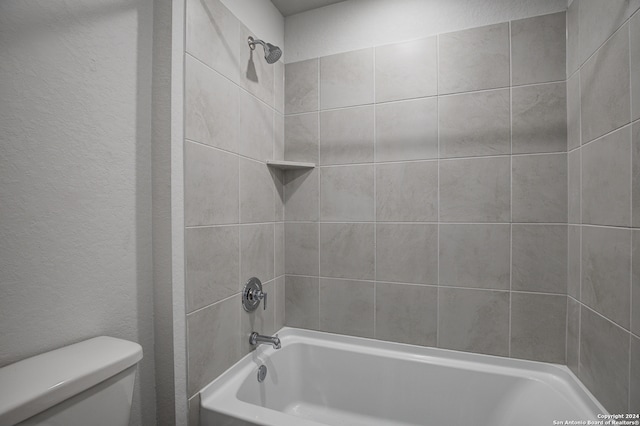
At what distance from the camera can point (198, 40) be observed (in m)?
1.16

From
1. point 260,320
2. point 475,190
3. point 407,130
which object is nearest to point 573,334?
point 475,190

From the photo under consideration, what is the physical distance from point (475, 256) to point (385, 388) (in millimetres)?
805

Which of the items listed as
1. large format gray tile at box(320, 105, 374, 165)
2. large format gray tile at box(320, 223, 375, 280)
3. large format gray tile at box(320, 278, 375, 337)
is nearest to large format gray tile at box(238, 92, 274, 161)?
large format gray tile at box(320, 105, 374, 165)

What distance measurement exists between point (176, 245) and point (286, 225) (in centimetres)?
81

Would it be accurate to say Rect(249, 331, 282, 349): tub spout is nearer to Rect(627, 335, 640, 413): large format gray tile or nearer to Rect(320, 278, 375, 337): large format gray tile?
Rect(320, 278, 375, 337): large format gray tile

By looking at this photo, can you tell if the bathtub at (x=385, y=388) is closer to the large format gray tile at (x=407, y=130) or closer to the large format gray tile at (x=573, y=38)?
the large format gray tile at (x=407, y=130)

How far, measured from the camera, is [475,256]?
1459 millimetres

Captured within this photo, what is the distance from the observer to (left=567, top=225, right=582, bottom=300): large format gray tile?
123cm

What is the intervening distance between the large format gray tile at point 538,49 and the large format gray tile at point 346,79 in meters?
0.68

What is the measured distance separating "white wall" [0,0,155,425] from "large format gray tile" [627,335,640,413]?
1.55 metres

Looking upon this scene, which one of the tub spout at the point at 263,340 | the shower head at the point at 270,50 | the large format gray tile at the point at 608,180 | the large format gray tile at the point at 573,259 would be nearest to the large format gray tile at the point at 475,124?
the large format gray tile at the point at 608,180

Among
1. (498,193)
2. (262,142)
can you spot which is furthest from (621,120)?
(262,142)

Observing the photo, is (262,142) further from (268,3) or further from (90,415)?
(90,415)

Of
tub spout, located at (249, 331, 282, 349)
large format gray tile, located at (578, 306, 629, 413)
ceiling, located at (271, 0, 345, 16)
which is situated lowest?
tub spout, located at (249, 331, 282, 349)
